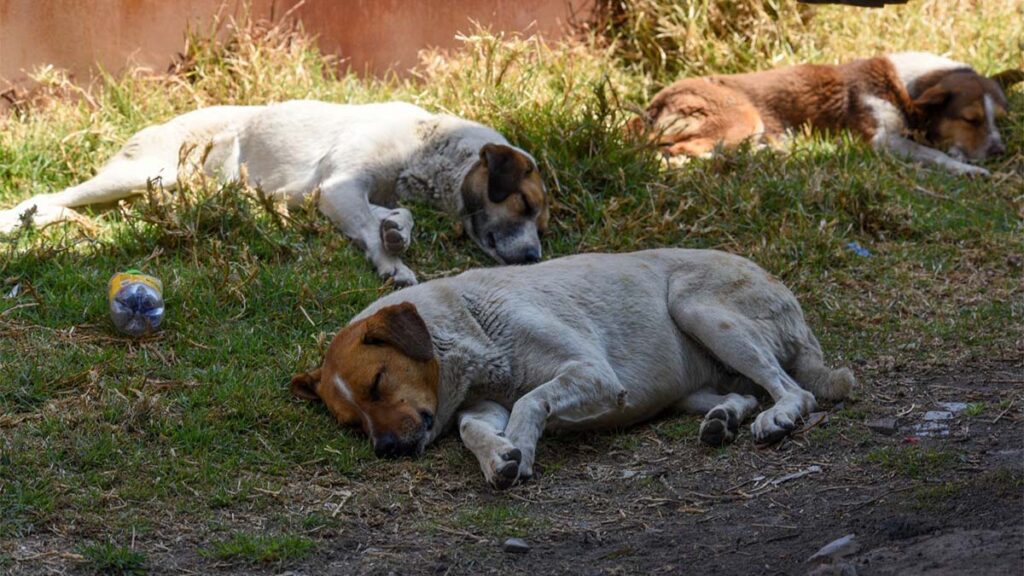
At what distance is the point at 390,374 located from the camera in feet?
17.2

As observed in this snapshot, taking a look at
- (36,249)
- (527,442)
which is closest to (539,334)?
(527,442)

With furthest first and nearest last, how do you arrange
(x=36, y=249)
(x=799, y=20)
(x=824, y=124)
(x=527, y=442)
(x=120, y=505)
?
(x=799, y=20)
(x=824, y=124)
(x=36, y=249)
(x=527, y=442)
(x=120, y=505)

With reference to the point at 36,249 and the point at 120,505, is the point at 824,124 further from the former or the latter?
the point at 120,505

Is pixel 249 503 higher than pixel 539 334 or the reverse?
the reverse

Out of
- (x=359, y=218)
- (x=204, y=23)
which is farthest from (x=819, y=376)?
(x=204, y=23)

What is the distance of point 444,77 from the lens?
1000cm

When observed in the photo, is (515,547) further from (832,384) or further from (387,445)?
(832,384)

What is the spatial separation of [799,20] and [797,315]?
22.0ft

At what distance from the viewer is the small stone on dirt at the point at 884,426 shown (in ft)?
17.8

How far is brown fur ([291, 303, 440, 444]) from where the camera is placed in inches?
206

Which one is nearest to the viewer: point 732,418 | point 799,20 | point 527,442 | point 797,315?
point 527,442

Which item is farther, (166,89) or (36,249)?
(166,89)

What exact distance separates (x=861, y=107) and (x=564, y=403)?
660 centimetres

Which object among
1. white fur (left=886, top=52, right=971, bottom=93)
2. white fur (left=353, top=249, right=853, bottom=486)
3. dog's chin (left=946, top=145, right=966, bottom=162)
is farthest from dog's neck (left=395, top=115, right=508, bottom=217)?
white fur (left=886, top=52, right=971, bottom=93)
